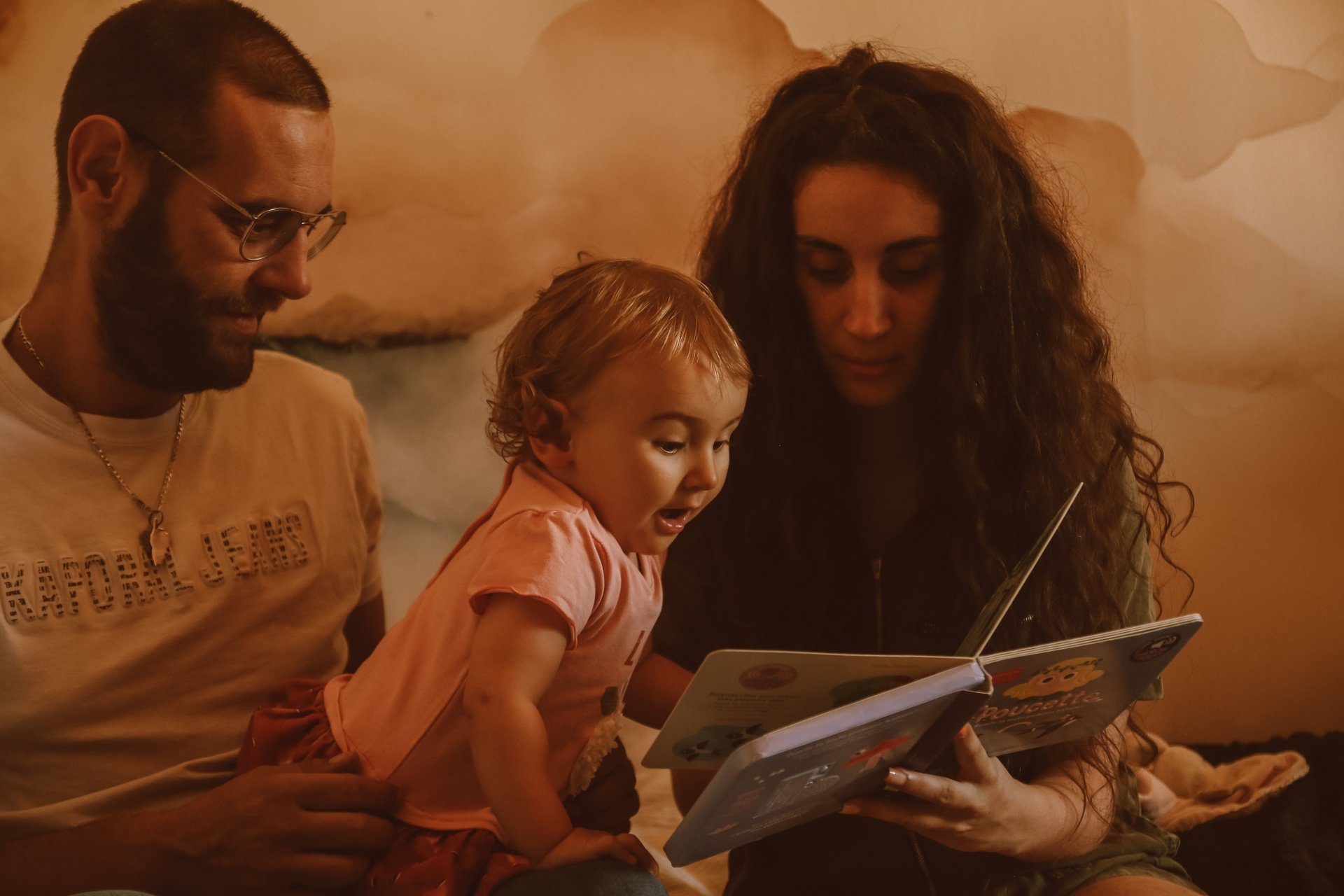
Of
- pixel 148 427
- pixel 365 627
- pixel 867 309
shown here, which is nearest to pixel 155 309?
pixel 148 427

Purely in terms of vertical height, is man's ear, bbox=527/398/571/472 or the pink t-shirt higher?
man's ear, bbox=527/398/571/472

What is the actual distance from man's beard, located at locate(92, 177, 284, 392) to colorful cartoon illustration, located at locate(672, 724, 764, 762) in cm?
86

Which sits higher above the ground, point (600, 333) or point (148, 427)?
point (600, 333)

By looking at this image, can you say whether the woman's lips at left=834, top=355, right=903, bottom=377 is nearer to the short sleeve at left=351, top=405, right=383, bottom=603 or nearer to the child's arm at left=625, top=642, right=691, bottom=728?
the child's arm at left=625, top=642, right=691, bottom=728

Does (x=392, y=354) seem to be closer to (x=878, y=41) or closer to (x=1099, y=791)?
(x=878, y=41)

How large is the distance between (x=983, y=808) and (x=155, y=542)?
1.12 m

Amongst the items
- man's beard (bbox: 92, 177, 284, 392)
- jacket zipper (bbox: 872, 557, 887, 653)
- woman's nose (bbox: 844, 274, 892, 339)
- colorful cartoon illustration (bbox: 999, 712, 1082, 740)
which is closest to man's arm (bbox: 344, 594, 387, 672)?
man's beard (bbox: 92, 177, 284, 392)

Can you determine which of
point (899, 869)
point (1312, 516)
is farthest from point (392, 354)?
point (1312, 516)

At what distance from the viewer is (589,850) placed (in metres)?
1.10

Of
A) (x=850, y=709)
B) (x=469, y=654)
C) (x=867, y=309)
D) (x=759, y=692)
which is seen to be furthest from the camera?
(x=867, y=309)

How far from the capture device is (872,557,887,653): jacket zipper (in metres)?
1.55

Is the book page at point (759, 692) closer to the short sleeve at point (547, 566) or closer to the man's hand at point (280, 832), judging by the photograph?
the short sleeve at point (547, 566)

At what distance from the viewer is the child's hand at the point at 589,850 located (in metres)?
1.10

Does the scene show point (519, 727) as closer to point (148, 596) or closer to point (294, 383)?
point (148, 596)
